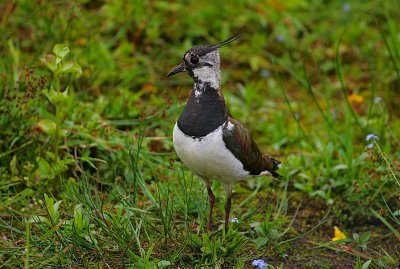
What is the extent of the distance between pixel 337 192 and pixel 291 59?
2.11 metres

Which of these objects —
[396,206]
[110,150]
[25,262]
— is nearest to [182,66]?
[110,150]

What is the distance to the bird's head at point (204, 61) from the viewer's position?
11.8ft

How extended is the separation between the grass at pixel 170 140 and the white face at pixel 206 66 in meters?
0.43

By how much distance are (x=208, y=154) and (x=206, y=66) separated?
0.50m

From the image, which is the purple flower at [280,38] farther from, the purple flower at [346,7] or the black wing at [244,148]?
the black wing at [244,148]

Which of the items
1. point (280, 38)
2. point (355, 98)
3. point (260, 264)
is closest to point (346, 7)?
point (280, 38)

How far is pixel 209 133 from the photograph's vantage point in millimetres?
3457

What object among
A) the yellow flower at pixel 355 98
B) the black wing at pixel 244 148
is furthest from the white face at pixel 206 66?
the yellow flower at pixel 355 98

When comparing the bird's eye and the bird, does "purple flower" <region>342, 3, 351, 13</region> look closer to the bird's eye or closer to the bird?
the bird

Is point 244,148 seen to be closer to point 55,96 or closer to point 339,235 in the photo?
point 339,235

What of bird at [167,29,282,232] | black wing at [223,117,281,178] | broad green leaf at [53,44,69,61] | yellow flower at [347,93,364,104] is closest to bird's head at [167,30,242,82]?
bird at [167,29,282,232]

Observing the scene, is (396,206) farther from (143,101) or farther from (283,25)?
(283,25)

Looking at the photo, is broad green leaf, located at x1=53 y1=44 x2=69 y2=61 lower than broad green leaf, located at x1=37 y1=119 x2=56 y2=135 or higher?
higher

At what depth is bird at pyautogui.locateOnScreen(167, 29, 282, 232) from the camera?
11.3 feet
